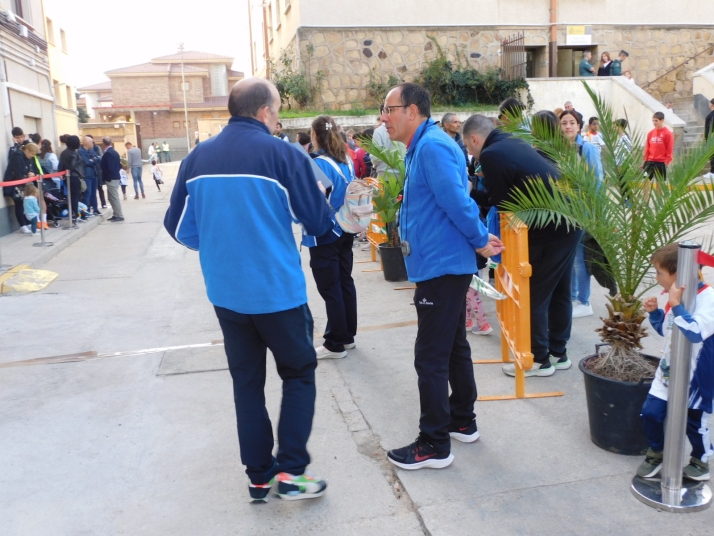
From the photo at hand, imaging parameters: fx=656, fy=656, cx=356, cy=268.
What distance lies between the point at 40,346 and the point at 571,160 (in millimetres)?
4763

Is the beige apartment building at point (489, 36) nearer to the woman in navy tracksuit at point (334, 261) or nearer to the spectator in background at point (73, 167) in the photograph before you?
the spectator in background at point (73, 167)

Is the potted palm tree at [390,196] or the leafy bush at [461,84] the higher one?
the leafy bush at [461,84]

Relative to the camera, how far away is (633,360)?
3.50 metres

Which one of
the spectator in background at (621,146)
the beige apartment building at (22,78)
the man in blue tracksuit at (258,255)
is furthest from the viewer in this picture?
the beige apartment building at (22,78)

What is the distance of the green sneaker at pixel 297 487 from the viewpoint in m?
3.11

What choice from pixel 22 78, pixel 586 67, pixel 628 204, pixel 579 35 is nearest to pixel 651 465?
pixel 628 204

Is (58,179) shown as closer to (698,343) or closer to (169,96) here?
(698,343)

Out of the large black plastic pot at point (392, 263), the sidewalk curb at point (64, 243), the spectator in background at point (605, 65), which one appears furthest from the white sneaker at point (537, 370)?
the spectator in background at point (605, 65)

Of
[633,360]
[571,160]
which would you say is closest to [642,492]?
[633,360]

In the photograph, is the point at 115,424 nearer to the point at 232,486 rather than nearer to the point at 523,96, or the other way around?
the point at 232,486

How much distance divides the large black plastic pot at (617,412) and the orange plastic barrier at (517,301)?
1.88 ft

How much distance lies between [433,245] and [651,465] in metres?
1.51

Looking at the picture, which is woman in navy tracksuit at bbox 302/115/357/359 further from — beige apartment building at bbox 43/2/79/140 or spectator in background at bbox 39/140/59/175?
beige apartment building at bbox 43/2/79/140

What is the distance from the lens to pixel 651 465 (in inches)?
126
